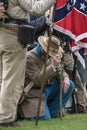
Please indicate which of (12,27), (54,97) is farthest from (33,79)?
(12,27)

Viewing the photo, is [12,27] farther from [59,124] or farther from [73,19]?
[59,124]

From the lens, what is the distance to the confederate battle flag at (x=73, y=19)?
6.72 meters

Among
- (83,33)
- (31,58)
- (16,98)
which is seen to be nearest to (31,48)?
(31,58)

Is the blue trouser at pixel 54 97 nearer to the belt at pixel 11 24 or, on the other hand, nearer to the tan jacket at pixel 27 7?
the belt at pixel 11 24

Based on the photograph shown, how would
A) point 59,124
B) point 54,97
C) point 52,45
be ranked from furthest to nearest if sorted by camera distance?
point 54,97, point 52,45, point 59,124

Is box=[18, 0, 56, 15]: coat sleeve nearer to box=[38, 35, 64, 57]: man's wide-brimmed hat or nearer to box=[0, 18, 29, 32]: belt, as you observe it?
box=[0, 18, 29, 32]: belt

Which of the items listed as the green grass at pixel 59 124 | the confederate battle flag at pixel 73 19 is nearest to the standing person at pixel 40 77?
the green grass at pixel 59 124

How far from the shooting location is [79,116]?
773cm

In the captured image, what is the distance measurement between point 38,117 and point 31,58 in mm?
920

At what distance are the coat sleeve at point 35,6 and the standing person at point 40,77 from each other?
39.9 inches

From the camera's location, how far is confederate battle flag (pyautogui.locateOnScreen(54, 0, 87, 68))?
22.0ft

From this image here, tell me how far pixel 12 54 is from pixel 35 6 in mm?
617

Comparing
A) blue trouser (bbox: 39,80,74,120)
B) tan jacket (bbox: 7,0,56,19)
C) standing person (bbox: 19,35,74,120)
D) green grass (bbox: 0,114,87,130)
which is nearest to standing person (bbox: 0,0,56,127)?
tan jacket (bbox: 7,0,56,19)

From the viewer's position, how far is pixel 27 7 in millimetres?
5957
